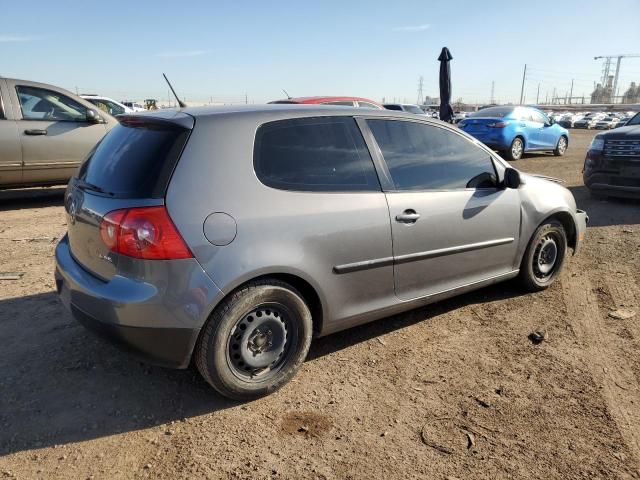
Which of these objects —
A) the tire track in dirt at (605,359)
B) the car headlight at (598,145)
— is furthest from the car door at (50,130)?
the car headlight at (598,145)

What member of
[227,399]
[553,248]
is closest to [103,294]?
[227,399]

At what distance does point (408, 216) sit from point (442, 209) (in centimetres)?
35

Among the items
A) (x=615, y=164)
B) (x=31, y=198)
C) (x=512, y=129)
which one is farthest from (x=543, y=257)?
(x=512, y=129)

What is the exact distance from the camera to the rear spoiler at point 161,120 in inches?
108

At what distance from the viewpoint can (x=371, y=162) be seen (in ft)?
10.7

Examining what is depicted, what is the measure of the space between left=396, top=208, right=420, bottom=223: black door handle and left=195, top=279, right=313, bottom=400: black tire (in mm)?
844

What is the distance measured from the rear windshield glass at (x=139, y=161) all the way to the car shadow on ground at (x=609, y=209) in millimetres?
6257

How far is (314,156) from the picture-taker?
3035 millimetres

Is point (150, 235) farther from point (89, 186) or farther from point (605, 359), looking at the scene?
point (605, 359)

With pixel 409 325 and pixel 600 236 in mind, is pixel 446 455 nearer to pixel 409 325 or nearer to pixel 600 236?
pixel 409 325

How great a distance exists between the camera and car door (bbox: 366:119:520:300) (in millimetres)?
3338

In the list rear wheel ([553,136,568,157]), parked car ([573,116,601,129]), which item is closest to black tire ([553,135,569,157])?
rear wheel ([553,136,568,157])

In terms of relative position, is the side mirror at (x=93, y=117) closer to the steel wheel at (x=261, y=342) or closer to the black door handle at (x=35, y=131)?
the black door handle at (x=35, y=131)

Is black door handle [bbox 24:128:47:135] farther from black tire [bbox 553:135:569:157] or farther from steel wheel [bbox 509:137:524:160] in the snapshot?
black tire [bbox 553:135:569:157]
